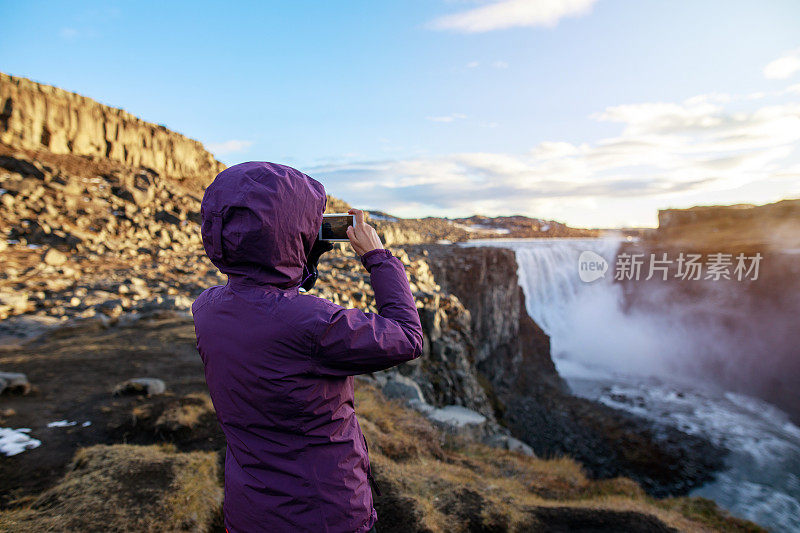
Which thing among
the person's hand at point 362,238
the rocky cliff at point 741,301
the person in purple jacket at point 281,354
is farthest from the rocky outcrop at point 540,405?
the person's hand at point 362,238

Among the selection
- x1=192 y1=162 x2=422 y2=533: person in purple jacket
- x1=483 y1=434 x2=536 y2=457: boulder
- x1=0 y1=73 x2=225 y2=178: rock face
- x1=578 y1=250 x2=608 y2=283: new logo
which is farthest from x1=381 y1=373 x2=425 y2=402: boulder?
x1=578 y1=250 x2=608 y2=283: new logo

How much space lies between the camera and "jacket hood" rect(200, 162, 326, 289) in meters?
1.40

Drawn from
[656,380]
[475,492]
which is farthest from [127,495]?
[656,380]

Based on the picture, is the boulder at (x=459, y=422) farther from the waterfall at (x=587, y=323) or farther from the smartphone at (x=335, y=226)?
the waterfall at (x=587, y=323)

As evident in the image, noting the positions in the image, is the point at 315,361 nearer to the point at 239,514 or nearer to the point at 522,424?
the point at 239,514

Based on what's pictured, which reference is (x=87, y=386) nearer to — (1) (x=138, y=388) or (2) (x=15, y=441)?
(1) (x=138, y=388)

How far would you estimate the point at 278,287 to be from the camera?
5.04ft

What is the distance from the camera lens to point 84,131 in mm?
29625

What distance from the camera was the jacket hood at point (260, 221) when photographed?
1.40 meters

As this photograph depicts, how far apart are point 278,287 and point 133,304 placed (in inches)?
511

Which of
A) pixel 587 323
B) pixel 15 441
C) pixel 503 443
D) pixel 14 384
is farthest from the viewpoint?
pixel 587 323

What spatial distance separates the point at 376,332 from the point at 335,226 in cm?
56

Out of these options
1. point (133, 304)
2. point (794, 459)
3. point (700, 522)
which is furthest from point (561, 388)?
point (133, 304)

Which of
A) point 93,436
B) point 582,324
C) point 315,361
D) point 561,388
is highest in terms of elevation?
point 315,361
